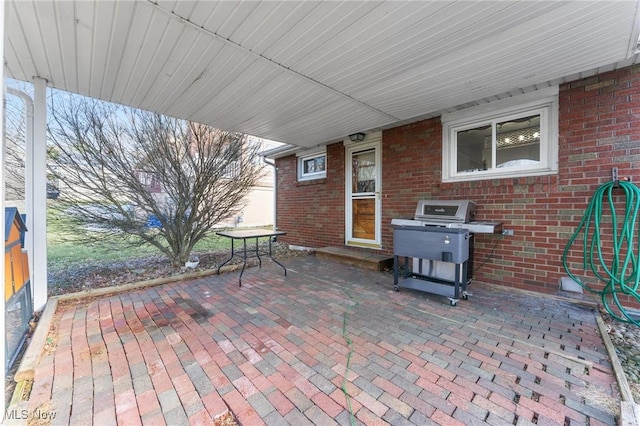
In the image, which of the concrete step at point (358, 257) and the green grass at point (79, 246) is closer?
the green grass at point (79, 246)

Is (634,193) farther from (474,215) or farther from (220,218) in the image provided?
(220,218)

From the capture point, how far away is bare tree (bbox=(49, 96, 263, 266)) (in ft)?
12.5

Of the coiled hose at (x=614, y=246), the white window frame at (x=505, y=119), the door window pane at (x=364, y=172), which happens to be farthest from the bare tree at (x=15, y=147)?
the coiled hose at (x=614, y=246)

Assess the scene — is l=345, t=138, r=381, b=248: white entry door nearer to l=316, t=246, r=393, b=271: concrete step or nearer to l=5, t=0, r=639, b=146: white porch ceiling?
l=316, t=246, r=393, b=271: concrete step

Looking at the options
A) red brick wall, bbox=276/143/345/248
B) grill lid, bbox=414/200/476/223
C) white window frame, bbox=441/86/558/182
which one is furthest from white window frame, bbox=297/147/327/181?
grill lid, bbox=414/200/476/223

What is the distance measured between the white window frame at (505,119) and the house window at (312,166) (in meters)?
2.97

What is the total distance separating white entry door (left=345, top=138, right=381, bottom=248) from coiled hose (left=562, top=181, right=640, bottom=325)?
2.96 meters

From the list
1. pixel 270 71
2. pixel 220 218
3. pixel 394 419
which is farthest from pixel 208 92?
pixel 394 419

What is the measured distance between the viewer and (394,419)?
1464 millimetres

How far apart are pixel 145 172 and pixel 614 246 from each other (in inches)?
252

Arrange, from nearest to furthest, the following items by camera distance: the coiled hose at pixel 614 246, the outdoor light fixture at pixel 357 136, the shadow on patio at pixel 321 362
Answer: the shadow on patio at pixel 321 362 → the coiled hose at pixel 614 246 → the outdoor light fixture at pixel 357 136

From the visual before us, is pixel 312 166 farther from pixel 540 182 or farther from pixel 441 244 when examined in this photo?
pixel 540 182

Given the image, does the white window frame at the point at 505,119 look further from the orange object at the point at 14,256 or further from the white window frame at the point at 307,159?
the orange object at the point at 14,256

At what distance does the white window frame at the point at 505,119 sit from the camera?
131 inches
